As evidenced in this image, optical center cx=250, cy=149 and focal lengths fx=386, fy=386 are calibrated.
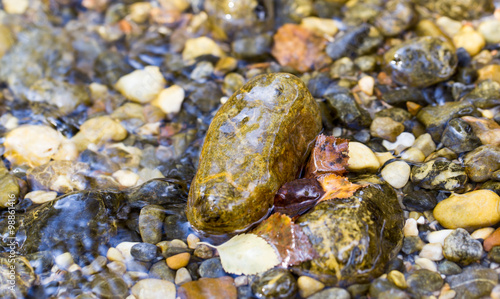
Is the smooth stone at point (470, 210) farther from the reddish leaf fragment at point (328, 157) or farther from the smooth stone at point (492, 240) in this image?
the reddish leaf fragment at point (328, 157)

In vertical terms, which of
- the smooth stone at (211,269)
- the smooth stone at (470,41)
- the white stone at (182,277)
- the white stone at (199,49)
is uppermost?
the smooth stone at (470,41)

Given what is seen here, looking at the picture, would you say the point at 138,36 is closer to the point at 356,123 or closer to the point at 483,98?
the point at 356,123

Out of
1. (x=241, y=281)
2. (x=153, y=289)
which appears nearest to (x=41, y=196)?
(x=153, y=289)

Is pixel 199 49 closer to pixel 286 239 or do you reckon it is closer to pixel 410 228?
pixel 286 239

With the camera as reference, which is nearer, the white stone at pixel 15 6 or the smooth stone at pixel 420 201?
the smooth stone at pixel 420 201

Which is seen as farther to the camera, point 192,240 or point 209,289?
point 192,240

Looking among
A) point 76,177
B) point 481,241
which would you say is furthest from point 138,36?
point 481,241

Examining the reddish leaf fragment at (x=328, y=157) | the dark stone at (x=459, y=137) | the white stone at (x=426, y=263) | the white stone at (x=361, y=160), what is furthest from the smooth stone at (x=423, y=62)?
the white stone at (x=426, y=263)
